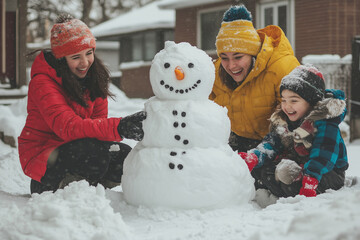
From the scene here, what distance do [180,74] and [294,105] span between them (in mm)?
918

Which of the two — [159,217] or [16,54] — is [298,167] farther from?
[16,54]

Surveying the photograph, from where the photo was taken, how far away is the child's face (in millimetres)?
2959

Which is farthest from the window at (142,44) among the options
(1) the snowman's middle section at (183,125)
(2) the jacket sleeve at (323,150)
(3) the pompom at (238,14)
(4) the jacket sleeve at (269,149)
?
(1) the snowman's middle section at (183,125)

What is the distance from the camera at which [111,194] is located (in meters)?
2.81

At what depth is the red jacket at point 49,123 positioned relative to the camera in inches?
112

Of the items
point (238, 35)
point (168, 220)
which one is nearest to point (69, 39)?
point (238, 35)

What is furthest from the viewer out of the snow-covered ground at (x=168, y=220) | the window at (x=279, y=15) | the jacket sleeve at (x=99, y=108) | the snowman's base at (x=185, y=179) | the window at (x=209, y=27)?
the window at (x=209, y=27)

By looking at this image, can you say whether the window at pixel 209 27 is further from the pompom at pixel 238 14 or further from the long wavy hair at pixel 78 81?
the long wavy hair at pixel 78 81

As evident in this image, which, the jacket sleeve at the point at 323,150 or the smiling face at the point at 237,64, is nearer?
the jacket sleeve at the point at 323,150

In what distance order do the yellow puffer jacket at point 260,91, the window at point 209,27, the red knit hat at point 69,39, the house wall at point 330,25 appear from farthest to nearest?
the window at point 209,27 < the house wall at point 330,25 < the yellow puffer jacket at point 260,91 < the red knit hat at point 69,39

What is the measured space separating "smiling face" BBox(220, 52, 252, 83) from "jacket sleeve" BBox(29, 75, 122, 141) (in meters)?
1.11

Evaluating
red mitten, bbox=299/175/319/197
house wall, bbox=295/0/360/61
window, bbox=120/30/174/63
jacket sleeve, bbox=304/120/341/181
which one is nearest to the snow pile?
red mitten, bbox=299/175/319/197

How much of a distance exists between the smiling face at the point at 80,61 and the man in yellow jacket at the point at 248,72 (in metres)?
1.05

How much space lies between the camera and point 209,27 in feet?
46.1
